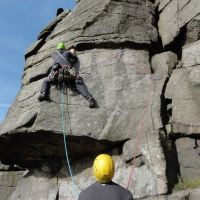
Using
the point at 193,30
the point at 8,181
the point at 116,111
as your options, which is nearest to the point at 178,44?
the point at 193,30

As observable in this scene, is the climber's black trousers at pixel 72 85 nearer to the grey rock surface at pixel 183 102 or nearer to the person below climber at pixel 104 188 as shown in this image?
the grey rock surface at pixel 183 102

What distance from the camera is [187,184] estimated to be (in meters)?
10.7

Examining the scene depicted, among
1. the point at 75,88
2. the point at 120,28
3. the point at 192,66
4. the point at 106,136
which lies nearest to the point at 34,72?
the point at 75,88

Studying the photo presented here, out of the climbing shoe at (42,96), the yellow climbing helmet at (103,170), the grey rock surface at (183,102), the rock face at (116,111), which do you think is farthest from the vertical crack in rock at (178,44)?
the yellow climbing helmet at (103,170)

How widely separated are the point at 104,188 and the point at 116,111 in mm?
6692

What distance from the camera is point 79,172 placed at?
41.7ft

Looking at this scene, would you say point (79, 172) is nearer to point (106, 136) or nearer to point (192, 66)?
point (106, 136)

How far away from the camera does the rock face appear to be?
11.3 meters

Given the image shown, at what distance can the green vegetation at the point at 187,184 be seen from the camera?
1046 centimetres

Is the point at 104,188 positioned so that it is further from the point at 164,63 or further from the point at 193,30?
the point at 193,30

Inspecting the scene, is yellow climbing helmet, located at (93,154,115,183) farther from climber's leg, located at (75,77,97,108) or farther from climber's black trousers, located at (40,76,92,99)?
climber's black trousers, located at (40,76,92,99)

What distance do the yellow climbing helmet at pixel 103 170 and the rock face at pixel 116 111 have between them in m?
4.39

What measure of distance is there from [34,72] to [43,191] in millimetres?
4446

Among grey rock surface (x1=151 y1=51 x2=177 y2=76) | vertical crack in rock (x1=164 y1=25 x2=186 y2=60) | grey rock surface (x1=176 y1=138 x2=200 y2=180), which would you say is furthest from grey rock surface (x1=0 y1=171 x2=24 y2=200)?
grey rock surface (x1=176 y1=138 x2=200 y2=180)
